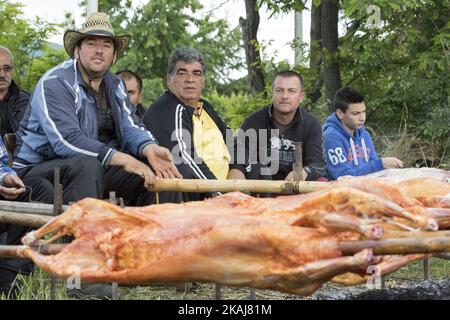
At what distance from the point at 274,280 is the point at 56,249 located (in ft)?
2.91

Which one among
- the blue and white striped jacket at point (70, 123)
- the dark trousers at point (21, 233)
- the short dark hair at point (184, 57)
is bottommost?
the dark trousers at point (21, 233)

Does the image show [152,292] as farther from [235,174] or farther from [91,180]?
[235,174]

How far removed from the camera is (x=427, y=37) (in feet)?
33.6

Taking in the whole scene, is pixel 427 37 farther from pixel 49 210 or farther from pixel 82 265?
pixel 82 265

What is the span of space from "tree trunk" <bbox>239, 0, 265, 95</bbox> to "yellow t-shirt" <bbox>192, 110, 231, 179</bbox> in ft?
20.4

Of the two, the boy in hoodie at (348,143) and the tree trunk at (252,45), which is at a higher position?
the tree trunk at (252,45)

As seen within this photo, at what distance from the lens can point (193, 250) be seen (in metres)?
2.96

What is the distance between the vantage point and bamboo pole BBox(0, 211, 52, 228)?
347 cm

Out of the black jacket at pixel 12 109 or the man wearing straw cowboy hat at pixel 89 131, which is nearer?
the man wearing straw cowboy hat at pixel 89 131

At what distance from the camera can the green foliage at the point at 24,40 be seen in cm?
1251

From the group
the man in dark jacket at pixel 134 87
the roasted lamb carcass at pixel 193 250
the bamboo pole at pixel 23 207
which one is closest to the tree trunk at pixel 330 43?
the man in dark jacket at pixel 134 87

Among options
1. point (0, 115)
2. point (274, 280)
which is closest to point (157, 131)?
point (0, 115)

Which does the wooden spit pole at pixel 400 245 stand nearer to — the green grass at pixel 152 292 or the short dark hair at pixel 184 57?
the green grass at pixel 152 292

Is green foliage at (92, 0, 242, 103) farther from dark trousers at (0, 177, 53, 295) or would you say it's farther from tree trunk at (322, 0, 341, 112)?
dark trousers at (0, 177, 53, 295)
